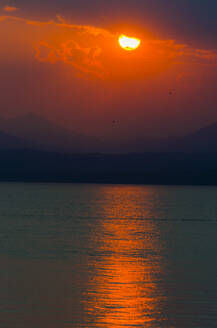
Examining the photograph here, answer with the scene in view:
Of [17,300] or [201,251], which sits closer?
[17,300]

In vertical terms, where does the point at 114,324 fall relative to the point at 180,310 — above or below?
below

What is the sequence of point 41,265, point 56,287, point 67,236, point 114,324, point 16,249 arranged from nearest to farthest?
1. point 114,324
2. point 56,287
3. point 41,265
4. point 16,249
5. point 67,236

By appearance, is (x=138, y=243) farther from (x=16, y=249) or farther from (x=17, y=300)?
(x=17, y=300)

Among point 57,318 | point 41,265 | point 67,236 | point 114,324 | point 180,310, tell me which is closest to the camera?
point 114,324

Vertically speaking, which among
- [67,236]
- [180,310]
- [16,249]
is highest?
[67,236]

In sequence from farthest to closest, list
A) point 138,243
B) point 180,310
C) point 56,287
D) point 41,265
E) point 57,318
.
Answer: point 138,243 → point 41,265 → point 56,287 → point 180,310 → point 57,318

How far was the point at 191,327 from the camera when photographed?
866 inches

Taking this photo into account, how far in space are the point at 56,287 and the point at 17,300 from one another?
4.13 m

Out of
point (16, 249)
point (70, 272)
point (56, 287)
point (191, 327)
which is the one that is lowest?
point (191, 327)

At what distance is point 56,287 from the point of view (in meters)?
30.2

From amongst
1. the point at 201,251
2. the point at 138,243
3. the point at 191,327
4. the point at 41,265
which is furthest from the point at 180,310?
the point at 138,243

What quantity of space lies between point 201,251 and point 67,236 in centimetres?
2031

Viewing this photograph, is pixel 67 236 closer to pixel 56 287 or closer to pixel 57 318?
pixel 56 287

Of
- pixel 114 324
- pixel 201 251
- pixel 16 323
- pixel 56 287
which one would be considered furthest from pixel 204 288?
pixel 201 251
